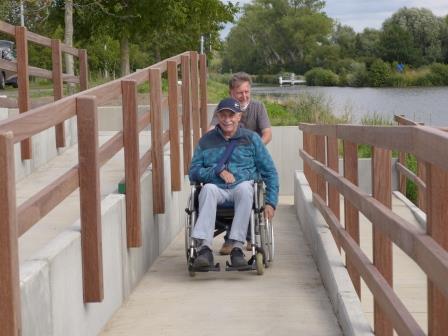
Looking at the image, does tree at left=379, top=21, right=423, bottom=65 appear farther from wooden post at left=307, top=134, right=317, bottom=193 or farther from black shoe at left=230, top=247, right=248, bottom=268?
black shoe at left=230, top=247, right=248, bottom=268

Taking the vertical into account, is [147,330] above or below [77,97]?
below

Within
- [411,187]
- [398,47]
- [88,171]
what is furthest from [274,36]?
[88,171]

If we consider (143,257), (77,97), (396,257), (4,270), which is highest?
(77,97)

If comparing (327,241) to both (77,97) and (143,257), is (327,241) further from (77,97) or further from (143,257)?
(77,97)

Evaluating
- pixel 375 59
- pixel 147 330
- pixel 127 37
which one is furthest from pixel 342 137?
pixel 375 59

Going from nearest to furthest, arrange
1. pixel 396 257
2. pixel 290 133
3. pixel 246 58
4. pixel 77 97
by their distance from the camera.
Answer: pixel 77 97, pixel 396 257, pixel 290 133, pixel 246 58

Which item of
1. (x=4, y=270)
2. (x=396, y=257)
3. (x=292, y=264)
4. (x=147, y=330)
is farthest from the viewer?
(x=396, y=257)

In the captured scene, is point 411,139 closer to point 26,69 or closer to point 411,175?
point 26,69

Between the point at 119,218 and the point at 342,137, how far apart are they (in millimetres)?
1322

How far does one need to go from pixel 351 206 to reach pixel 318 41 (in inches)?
5214

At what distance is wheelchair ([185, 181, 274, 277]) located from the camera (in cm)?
700

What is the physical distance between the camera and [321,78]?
321 ft

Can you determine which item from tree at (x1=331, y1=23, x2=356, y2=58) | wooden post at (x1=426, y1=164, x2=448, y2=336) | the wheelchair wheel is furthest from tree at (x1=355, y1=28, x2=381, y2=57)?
wooden post at (x1=426, y1=164, x2=448, y2=336)

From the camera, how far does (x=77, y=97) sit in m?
5.08
